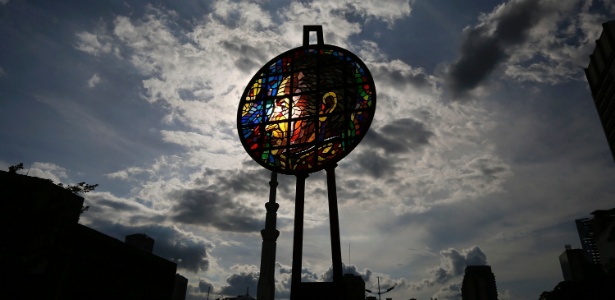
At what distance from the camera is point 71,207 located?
51.7ft

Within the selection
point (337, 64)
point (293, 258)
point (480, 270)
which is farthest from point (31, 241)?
point (480, 270)

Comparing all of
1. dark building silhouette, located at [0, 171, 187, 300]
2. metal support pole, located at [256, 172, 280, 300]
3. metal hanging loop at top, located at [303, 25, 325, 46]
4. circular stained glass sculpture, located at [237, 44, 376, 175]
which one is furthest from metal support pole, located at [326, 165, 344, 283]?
metal support pole, located at [256, 172, 280, 300]

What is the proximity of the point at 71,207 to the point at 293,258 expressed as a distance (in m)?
9.46

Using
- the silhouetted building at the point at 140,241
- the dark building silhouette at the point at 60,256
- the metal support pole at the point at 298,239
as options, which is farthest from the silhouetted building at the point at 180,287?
the metal support pole at the point at 298,239

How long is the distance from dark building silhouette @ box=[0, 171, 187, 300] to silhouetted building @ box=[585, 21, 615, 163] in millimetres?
54535

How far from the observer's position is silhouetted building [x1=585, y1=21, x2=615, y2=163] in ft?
162

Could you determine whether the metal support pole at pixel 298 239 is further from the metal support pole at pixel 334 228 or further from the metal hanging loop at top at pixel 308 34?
the metal hanging loop at top at pixel 308 34

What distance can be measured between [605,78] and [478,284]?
9395 centimetres

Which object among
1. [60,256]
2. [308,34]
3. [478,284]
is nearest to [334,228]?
[308,34]

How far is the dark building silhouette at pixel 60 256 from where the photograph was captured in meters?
11.9

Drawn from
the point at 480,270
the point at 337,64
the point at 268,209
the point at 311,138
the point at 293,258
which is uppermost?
the point at 480,270

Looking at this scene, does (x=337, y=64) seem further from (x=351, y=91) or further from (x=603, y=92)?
(x=603, y=92)

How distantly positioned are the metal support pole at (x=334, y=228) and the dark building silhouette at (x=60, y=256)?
27.4 feet

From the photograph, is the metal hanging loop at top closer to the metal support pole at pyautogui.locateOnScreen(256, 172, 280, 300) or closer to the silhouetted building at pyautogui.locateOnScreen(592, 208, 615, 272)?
the metal support pole at pyautogui.locateOnScreen(256, 172, 280, 300)
